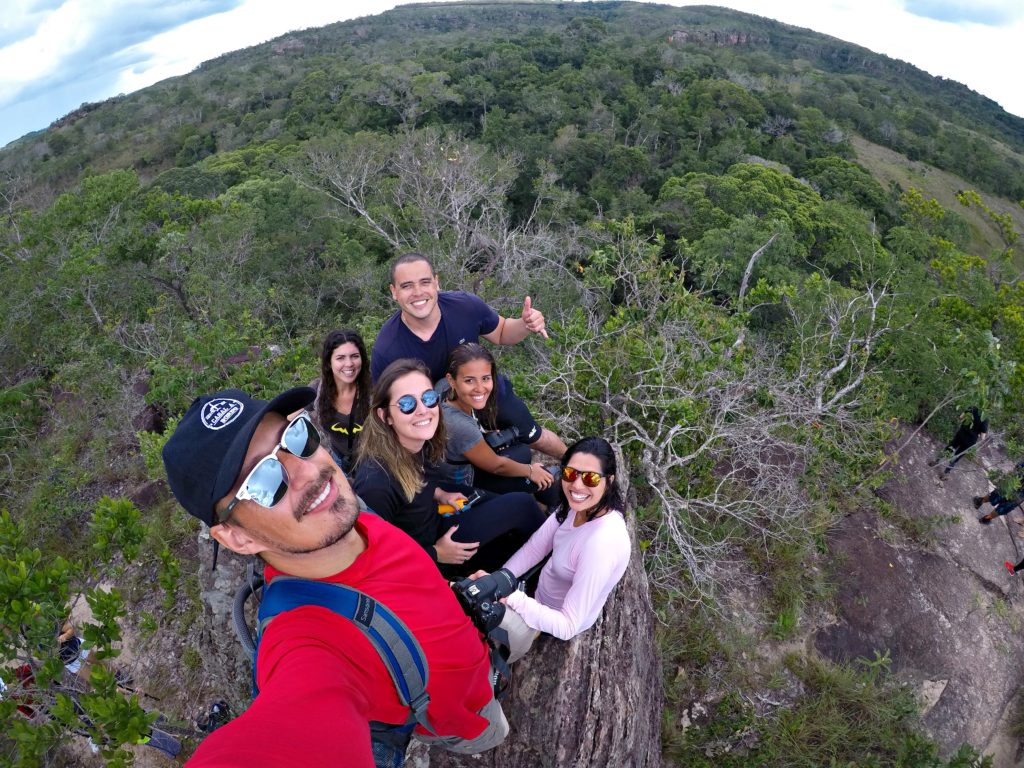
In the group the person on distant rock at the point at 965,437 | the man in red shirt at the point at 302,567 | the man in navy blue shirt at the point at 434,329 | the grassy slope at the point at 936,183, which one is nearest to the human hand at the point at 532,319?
the man in navy blue shirt at the point at 434,329

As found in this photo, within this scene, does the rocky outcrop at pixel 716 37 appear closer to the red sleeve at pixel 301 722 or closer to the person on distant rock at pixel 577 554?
the person on distant rock at pixel 577 554

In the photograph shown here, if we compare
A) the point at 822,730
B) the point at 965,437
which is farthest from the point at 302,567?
the point at 965,437

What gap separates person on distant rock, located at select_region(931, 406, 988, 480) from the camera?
864cm

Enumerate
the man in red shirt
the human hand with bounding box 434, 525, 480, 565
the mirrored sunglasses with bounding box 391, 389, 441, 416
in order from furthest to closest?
the human hand with bounding box 434, 525, 480, 565 < the mirrored sunglasses with bounding box 391, 389, 441, 416 < the man in red shirt

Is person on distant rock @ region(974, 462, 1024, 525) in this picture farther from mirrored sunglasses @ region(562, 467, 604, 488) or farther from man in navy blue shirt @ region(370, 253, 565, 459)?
mirrored sunglasses @ region(562, 467, 604, 488)

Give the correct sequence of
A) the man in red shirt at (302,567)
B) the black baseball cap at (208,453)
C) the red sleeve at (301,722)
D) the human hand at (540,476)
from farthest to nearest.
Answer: the human hand at (540,476) < the black baseball cap at (208,453) < the man in red shirt at (302,567) < the red sleeve at (301,722)

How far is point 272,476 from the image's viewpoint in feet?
4.92

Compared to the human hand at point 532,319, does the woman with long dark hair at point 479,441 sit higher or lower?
lower

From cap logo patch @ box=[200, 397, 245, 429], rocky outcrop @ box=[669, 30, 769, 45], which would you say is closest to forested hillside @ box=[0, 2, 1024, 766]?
cap logo patch @ box=[200, 397, 245, 429]

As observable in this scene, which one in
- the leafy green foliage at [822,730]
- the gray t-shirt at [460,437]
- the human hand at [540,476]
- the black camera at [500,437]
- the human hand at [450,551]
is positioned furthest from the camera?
the leafy green foliage at [822,730]

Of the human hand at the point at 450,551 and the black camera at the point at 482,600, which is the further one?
the human hand at the point at 450,551

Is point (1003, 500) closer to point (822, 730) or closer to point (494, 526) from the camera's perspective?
point (822, 730)

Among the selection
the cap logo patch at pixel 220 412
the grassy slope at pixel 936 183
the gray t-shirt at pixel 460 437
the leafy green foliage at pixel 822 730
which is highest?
the cap logo patch at pixel 220 412

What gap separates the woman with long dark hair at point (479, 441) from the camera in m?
3.12
